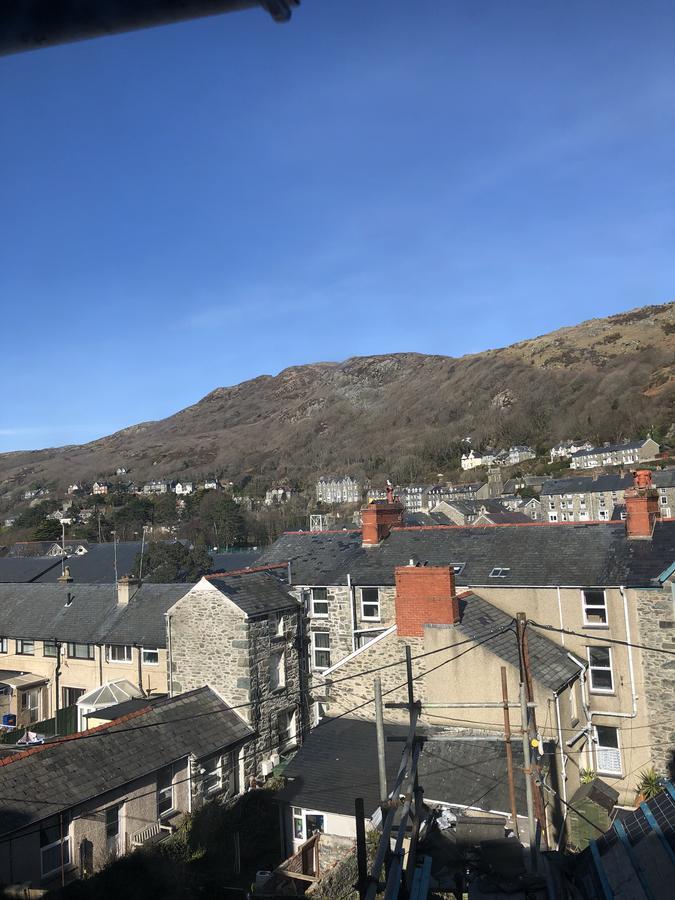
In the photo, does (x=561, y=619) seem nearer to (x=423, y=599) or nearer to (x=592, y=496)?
(x=423, y=599)

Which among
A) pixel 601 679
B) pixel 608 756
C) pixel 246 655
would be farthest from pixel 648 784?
pixel 246 655

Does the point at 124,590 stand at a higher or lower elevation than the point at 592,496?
lower

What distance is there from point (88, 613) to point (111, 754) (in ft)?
48.3

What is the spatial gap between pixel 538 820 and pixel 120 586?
20959mm

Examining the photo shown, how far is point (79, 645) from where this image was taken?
26.3m

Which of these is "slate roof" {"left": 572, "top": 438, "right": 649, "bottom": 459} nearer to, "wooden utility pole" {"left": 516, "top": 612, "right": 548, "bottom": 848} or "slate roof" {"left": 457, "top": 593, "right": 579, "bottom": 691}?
"slate roof" {"left": 457, "top": 593, "right": 579, "bottom": 691}

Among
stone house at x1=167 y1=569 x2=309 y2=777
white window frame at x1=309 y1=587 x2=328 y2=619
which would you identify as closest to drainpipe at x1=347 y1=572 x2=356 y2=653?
white window frame at x1=309 y1=587 x2=328 y2=619

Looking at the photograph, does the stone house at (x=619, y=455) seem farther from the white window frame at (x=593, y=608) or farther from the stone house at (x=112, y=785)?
the stone house at (x=112, y=785)

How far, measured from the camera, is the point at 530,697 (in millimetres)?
13953

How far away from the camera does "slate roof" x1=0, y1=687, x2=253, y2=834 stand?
40.2 ft

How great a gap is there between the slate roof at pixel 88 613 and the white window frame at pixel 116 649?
306 millimetres

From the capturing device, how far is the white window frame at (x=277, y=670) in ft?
61.6

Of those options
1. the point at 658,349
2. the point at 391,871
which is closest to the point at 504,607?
the point at 391,871

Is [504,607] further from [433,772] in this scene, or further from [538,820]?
[538,820]
